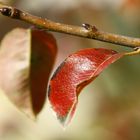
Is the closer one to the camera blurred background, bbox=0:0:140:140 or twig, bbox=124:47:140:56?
twig, bbox=124:47:140:56

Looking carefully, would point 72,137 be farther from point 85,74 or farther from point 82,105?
point 85,74

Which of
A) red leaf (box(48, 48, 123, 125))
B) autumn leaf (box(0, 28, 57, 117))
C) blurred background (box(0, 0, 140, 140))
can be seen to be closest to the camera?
red leaf (box(48, 48, 123, 125))

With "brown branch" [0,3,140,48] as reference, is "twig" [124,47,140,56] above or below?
above

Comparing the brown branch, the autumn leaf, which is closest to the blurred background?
the autumn leaf

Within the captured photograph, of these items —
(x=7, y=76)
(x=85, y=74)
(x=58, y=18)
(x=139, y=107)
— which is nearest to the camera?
(x=85, y=74)

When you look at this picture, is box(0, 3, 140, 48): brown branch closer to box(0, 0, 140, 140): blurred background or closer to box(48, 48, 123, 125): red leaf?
box(48, 48, 123, 125): red leaf

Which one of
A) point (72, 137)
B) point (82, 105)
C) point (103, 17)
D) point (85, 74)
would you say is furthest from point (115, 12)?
point (85, 74)

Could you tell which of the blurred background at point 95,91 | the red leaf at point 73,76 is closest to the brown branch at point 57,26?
the red leaf at point 73,76
